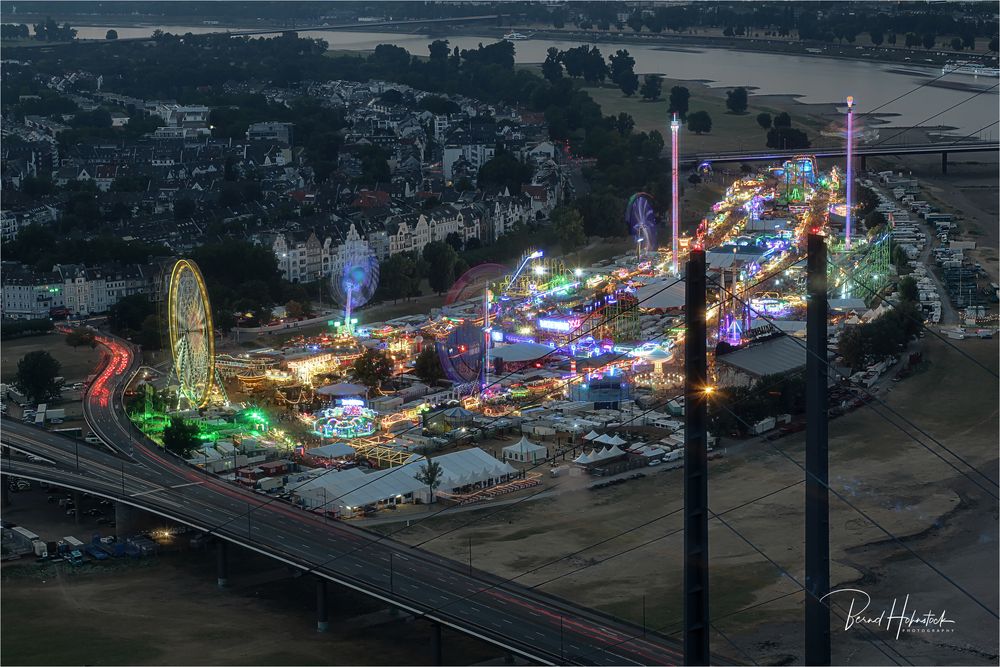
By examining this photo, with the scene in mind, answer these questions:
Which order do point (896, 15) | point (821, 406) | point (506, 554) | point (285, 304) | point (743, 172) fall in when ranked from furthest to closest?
point (896, 15) < point (743, 172) < point (285, 304) < point (506, 554) < point (821, 406)

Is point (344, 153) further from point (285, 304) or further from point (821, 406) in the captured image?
point (821, 406)

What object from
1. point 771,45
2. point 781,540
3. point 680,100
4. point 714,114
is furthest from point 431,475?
point 771,45

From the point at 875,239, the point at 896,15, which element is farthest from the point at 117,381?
the point at 896,15

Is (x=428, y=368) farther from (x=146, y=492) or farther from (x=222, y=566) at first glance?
(x=222, y=566)

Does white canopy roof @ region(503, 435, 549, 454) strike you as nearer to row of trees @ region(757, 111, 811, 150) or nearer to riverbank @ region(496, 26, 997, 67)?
row of trees @ region(757, 111, 811, 150)

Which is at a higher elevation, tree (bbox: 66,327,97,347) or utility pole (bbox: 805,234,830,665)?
utility pole (bbox: 805,234,830,665)

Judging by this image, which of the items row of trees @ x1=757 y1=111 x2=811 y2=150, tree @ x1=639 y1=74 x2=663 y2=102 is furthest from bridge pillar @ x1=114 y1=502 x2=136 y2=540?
tree @ x1=639 y1=74 x2=663 y2=102
